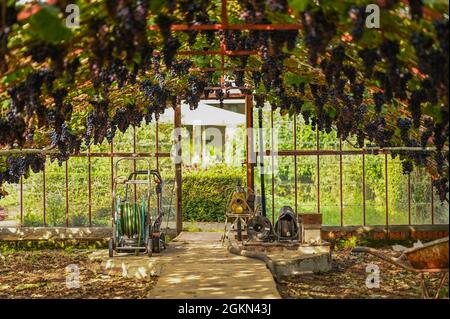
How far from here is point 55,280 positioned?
9695 millimetres

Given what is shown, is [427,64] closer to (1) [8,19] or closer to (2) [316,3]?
(2) [316,3]

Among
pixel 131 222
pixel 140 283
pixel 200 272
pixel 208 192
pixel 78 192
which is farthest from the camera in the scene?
pixel 208 192

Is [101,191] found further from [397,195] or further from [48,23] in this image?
[48,23]

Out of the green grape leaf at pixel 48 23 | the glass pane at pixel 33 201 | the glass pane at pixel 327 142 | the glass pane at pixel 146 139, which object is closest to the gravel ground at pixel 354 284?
the glass pane at pixel 327 142

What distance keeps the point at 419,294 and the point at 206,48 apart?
12.6 feet

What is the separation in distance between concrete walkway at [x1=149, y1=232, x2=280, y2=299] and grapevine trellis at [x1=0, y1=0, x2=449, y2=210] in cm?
205

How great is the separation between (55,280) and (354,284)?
3.76m

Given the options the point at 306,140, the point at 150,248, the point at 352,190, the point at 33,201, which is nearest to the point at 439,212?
the point at 352,190

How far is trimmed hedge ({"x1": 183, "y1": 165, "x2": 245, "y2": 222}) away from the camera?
15.1m

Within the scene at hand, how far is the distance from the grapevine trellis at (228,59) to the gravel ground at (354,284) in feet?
4.37

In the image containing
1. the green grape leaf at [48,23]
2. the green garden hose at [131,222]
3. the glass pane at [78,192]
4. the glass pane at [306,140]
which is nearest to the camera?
the green grape leaf at [48,23]

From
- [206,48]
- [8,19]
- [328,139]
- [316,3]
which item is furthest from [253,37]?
[328,139]

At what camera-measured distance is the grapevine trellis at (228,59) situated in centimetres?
514

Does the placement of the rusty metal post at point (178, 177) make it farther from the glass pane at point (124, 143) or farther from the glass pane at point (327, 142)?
the glass pane at point (327, 142)
